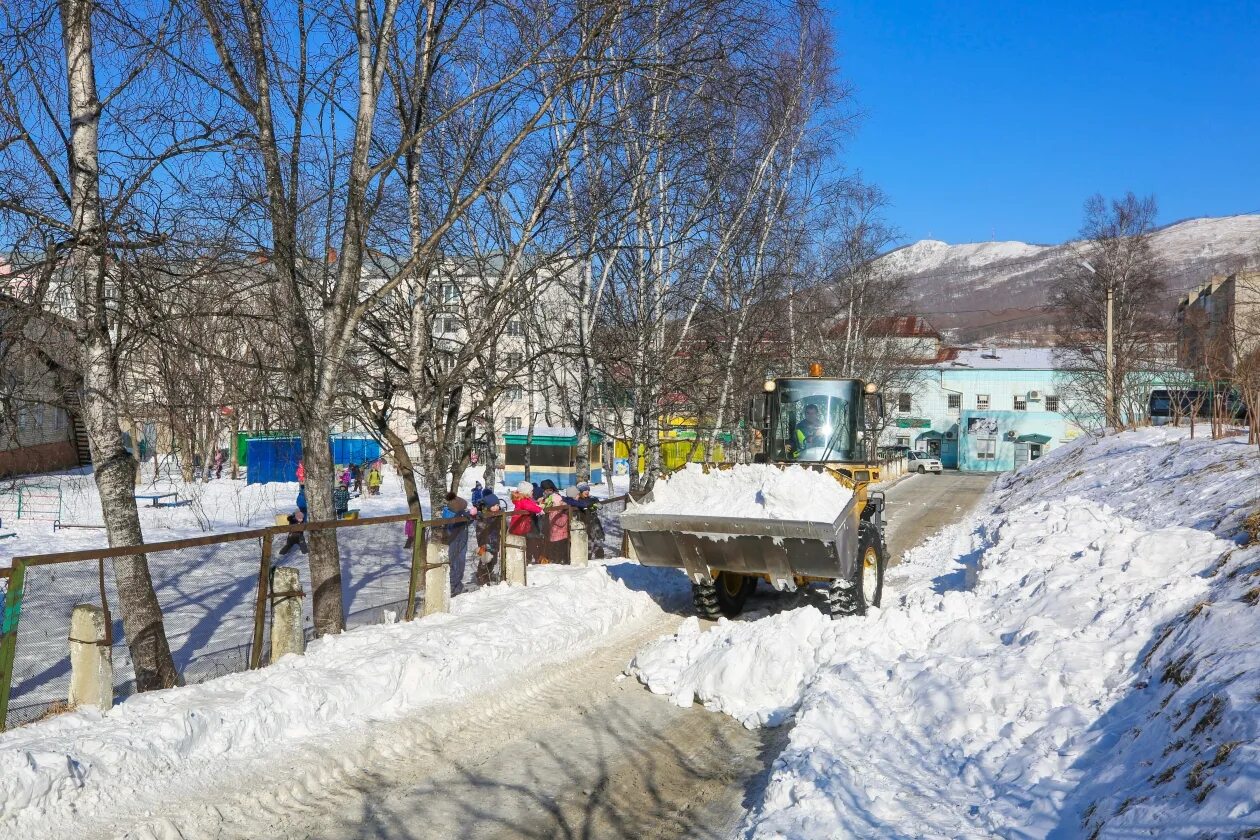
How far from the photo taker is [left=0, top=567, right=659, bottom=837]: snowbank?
534cm

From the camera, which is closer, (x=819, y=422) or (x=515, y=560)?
(x=515, y=560)

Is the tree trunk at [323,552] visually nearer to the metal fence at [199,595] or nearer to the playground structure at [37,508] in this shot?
the metal fence at [199,595]

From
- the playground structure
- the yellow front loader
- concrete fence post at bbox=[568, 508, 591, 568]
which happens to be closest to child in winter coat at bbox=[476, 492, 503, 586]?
concrete fence post at bbox=[568, 508, 591, 568]

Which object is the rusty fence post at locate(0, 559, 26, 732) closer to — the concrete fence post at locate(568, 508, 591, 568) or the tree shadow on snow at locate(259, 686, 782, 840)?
the tree shadow on snow at locate(259, 686, 782, 840)

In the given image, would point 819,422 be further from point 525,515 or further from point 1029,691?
point 1029,691

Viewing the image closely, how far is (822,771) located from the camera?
5711 millimetres

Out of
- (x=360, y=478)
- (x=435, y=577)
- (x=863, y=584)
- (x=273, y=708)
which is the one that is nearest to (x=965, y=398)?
(x=360, y=478)

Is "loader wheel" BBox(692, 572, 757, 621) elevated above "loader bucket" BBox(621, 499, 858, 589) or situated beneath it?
situated beneath

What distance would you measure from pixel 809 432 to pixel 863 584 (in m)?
2.51

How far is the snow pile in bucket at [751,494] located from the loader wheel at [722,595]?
3.33 ft

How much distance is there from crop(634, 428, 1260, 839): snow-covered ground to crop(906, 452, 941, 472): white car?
4091 cm

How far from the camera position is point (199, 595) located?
11328 mm

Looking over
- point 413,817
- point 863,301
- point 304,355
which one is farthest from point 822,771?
point 863,301

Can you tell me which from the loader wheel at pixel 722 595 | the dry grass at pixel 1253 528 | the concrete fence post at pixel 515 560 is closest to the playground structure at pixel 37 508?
the concrete fence post at pixel 515 560
